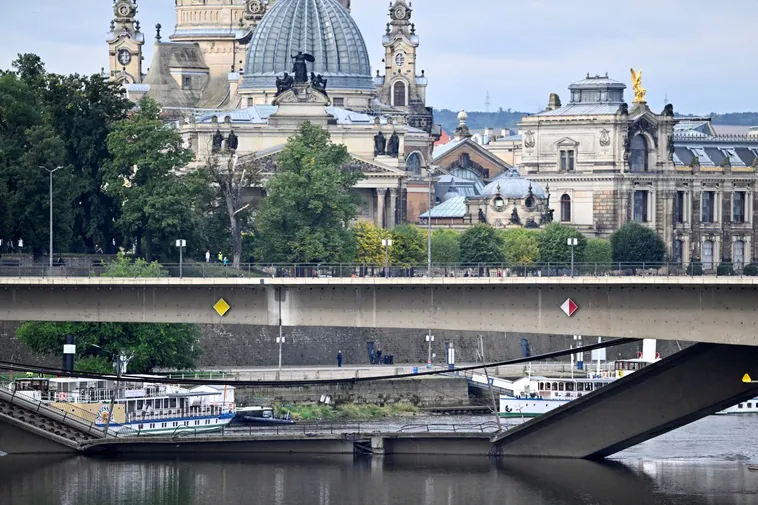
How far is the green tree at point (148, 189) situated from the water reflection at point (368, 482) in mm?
34607

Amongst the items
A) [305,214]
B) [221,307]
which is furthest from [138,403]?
[305,214]

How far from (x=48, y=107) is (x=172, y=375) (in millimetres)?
22978

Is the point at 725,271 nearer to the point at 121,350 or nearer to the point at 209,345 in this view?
the point at 121,350

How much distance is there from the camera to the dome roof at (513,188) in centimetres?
19150

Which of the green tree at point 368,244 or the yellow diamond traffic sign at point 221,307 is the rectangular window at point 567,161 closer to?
the green tree at point 368,244

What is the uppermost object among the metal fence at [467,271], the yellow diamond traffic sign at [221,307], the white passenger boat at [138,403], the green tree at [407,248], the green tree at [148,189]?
the green tree at [148,189]

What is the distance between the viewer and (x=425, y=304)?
3740 inches

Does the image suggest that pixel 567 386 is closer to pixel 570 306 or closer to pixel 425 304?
pixel 425 304

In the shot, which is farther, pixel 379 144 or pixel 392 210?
pixel 379 144

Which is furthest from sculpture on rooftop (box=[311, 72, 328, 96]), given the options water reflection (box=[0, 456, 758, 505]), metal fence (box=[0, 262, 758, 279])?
water reflection (box=[0, 456, 758, 505])

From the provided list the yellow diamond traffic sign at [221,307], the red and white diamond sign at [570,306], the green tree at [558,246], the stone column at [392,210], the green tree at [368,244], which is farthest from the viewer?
the stone column at [392,210]

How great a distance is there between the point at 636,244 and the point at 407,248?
99.6ft

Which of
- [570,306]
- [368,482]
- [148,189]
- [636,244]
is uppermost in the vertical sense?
[148,189]


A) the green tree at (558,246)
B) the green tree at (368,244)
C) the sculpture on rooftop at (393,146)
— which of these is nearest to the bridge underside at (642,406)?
the green tree at (368,244)
